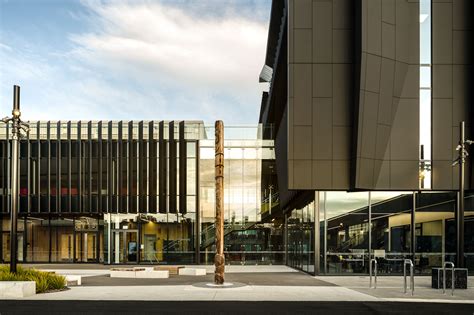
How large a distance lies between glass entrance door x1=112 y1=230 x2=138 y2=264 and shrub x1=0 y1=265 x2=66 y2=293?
59.4 feet

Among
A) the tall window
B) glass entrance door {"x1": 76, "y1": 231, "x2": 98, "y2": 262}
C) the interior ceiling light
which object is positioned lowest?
glass entrance door {"x1": 76, "y1": 231, "x2": 98, "y2": 262}

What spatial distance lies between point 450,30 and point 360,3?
516 cm

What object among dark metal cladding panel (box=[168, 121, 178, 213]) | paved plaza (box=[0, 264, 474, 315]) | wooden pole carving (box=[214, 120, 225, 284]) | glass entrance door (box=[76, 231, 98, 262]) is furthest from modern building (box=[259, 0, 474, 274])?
glass entrance door (box=[76, 231, 98, 262])

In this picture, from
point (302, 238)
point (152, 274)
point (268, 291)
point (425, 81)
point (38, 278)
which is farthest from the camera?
point (302, 238)

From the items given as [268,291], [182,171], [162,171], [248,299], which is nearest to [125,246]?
[162,171]

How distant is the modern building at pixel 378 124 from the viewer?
2555 cm

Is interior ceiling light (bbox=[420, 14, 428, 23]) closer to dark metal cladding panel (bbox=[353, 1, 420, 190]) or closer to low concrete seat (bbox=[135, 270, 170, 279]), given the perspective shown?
dark metal cladding panel (bbox=[353, 1, 420, 190])

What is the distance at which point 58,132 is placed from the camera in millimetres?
40406

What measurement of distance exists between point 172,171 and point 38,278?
804 inches

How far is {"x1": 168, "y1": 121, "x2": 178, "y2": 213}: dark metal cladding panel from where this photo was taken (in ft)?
130

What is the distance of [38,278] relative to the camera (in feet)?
65.0

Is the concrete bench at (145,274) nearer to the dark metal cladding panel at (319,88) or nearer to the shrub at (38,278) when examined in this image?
the shrub at (38,278)

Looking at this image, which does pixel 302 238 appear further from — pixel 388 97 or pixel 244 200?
pixel 388 97
